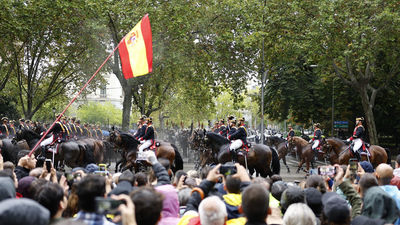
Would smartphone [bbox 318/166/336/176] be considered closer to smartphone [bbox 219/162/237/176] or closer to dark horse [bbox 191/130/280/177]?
smartphone [bbox 219/162/237/176]

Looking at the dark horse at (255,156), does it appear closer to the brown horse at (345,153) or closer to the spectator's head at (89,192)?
the brown horse at (345,153)

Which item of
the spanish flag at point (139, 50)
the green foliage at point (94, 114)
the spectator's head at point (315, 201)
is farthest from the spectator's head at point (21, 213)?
the green foliage at point (94, 114)

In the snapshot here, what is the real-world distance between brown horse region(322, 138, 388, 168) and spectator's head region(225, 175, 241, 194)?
1292 centimetres

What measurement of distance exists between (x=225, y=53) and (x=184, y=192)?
71.1 ft

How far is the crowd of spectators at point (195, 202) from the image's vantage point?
295 cm

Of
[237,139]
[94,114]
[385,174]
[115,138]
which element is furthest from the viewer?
[94,114]

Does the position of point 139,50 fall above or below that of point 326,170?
above

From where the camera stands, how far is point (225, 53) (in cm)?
2706

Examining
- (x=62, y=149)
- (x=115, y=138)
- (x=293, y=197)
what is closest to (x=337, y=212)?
(x=293, y=197)

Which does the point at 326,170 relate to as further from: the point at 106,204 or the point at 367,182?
the point at 106,204

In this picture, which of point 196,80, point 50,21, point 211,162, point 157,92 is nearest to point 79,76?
point 157,92

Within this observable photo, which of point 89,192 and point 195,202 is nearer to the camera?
point 89,192

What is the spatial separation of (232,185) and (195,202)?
0.44m

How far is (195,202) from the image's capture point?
466 centimetres
